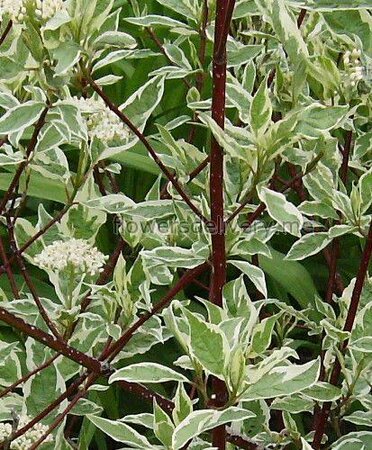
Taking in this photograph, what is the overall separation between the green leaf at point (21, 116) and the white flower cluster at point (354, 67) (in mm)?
364

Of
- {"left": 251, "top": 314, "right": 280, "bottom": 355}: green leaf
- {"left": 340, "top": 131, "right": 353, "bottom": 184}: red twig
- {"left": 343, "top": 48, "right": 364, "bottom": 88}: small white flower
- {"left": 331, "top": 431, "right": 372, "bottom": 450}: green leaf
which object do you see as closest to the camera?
{"left": 251, "top": 314, "right": 280, "bottom": 355}: green leaf

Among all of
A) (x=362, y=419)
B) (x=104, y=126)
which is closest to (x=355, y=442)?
(x=362, y=419)

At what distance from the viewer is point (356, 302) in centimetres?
101

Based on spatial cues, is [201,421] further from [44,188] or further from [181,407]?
[44,188]

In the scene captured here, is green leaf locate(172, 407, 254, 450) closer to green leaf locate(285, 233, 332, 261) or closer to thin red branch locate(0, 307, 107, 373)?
thin red branch locate(0, 307, 107, 373)

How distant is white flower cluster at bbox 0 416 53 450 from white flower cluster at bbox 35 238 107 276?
0.20 m

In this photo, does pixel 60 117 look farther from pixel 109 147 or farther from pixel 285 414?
pixel 285 414

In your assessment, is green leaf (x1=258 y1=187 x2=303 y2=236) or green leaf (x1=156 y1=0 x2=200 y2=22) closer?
green leaf (x1=258 y1=187 x2=303 y2=236)

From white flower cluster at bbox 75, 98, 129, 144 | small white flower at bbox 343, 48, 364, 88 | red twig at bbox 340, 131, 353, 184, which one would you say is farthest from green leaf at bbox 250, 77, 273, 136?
red twig at bbox 340, 131, 353, 184

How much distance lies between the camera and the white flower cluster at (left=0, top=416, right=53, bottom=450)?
924 mm

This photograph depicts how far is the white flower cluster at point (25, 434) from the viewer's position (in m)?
0.92

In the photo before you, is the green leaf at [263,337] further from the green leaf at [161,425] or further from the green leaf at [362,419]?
the green leaf at [362,419]

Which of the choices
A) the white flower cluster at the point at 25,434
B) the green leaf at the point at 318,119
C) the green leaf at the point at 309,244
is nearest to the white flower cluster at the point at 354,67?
the green leaf at the point at 318,119

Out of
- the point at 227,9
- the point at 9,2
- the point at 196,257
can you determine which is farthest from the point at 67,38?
the point at 196,257
